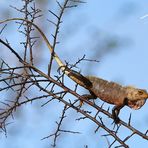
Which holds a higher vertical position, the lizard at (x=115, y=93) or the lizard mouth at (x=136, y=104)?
the lizard at (x=115, y=93)

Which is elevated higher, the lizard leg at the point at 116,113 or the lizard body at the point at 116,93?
the lizard body at the point at 116,93

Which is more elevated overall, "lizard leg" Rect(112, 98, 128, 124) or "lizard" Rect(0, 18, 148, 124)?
"lizard" Rect(0, 18, 148, 124)

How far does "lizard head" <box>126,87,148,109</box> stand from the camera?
162 centimetres

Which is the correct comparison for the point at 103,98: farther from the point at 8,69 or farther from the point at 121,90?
the point at 8,69

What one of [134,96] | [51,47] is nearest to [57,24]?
[51,47]

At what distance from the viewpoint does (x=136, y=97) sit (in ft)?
5.31

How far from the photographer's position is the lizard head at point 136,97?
1.62m

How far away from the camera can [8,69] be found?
5.40 feet

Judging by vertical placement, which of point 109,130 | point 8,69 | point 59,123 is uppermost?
point 8,69

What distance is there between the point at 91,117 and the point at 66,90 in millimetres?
109

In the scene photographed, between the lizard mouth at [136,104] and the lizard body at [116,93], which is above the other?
the lizard body at [116,93]

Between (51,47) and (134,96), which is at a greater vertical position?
(51,47)

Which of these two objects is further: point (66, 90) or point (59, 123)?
point (59, 123)

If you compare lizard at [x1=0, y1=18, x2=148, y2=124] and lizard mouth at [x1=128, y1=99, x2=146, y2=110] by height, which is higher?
lizard at [x1=0, y1=18, x2=148, y2=124]
